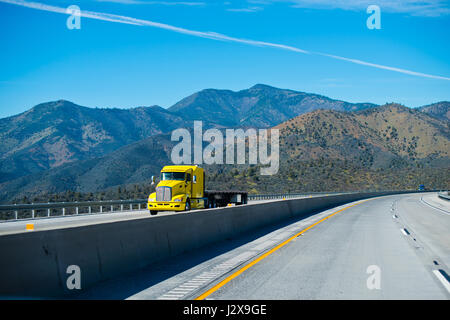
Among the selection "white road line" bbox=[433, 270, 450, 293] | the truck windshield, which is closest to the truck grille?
the truck windshield

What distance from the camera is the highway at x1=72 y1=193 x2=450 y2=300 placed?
8.16 m

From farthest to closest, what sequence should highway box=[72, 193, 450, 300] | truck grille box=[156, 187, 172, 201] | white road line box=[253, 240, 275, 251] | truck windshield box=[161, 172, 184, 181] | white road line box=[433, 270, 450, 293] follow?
truck windshield box=[161, 172, 184, 181] → truck grille box=[156, 187, 172, 201] → white road line box=[253, 240, 275, 251] → white road line box=[433, 270, 450, 293] → highway box=[72, 193, 450, 300]

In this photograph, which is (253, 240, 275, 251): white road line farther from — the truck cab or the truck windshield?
the truck windshield

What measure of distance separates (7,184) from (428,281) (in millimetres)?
165590

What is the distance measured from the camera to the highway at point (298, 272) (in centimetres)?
816

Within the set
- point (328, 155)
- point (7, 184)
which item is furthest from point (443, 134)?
point (7, 184)

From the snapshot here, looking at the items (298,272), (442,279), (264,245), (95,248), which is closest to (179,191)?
(264,245)

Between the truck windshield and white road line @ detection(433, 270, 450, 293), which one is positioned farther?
the truck windshield

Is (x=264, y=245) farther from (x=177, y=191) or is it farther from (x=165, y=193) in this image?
(x=177, y=191)

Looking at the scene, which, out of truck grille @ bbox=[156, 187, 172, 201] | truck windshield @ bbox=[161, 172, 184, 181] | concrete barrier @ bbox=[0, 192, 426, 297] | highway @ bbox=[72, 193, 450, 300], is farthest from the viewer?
truck windshield @ bbox=[161, 172, 184, 181]

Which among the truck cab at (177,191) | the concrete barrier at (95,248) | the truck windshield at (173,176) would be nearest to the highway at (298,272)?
the concrete barrier at (95,248)

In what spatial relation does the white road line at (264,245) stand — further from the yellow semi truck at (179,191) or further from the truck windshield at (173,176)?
the truck windshield at (173,176)

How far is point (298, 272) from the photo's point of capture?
10164 millimetres
